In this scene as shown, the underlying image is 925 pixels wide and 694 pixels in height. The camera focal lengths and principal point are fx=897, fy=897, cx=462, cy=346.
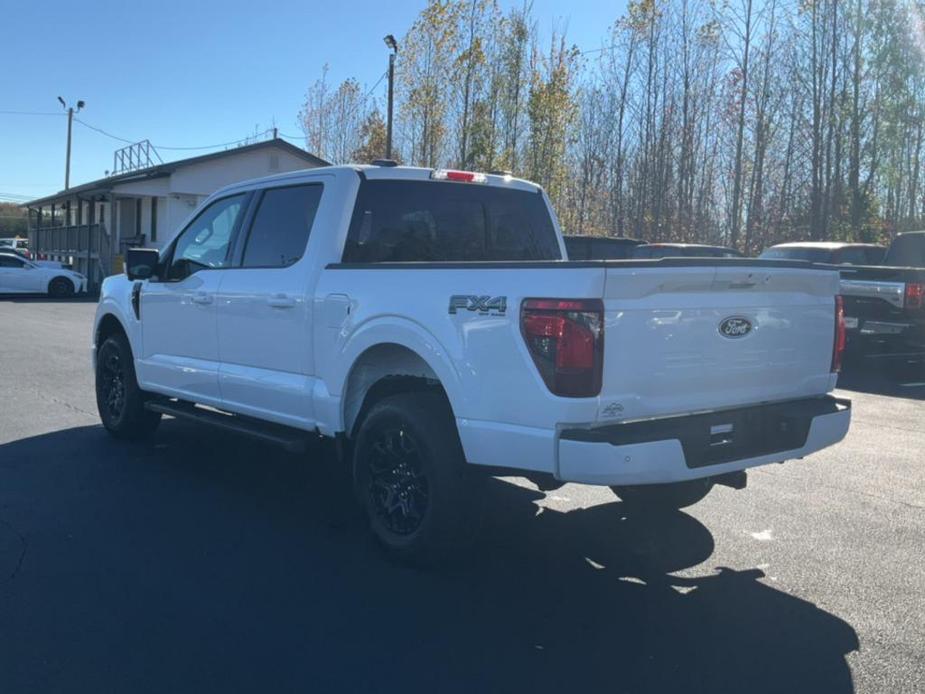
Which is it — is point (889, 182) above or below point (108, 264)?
above

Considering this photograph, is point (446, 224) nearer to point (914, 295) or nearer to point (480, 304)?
point (480, 304)

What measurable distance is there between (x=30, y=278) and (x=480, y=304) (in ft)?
96.7

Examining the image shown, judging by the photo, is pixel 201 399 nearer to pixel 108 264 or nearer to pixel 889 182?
pixel 889 182

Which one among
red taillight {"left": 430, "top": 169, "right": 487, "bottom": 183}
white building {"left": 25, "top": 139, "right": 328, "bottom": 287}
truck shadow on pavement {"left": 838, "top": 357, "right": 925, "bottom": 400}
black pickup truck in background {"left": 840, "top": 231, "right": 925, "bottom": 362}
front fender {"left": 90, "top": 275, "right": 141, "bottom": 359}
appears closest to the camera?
red taillight {"left": 430, "top": 169, "right": 487, "bottom": 183}

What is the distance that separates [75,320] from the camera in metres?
21.2

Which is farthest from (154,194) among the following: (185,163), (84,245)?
(84,245)

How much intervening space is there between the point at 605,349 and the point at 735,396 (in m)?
0.96

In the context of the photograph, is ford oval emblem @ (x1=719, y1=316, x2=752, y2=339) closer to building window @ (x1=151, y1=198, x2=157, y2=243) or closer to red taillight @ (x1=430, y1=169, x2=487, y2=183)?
red taillight @ (x1=430, y1=169, x2=487, y2=183)

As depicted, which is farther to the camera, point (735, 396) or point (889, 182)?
point (889, 182)

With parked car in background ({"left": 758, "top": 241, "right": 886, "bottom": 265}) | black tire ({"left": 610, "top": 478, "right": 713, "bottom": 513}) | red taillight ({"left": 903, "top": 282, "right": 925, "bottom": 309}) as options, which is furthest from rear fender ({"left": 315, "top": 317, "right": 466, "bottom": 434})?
parked car in background ({"left": 758, "top": 241, "right": 886, "bottom": 265})

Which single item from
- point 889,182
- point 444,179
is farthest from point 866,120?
point 444,179

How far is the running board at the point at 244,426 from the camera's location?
549 cm

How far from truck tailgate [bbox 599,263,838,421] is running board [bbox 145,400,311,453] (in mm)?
2251

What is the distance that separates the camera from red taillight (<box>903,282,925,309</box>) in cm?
1187
